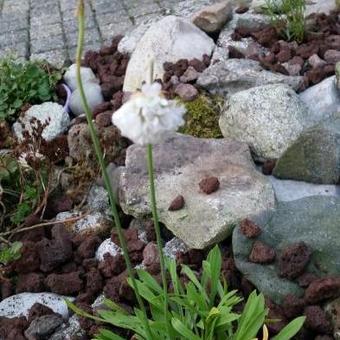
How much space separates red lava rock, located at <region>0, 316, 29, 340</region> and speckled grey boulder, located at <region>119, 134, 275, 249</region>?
692mm

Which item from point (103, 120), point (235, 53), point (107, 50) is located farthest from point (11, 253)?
point (107, 50)

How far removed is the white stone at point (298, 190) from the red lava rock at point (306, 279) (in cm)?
51

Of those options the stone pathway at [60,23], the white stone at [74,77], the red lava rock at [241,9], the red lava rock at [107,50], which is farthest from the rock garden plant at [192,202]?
the stone pathway at [60,23]

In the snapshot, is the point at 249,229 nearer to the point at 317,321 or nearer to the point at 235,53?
the point at 317,321

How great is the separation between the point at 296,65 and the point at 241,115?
76cm

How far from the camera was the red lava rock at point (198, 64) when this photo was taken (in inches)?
166

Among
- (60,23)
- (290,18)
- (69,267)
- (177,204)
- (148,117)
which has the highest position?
(148,117)

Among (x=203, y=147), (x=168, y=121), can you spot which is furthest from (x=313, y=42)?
(x=168, y=121)

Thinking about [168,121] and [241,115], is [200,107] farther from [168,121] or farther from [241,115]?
[168,121]

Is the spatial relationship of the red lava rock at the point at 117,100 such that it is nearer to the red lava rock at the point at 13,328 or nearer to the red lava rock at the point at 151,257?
the red lava rock at the point at 151,257

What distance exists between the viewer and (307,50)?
4.27 meters

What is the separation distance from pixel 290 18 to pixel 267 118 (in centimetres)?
111

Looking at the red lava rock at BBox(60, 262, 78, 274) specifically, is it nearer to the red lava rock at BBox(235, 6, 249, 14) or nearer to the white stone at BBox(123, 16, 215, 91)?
the white stone at BBox(123, 16, 215, 91)

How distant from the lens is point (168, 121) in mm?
1703
